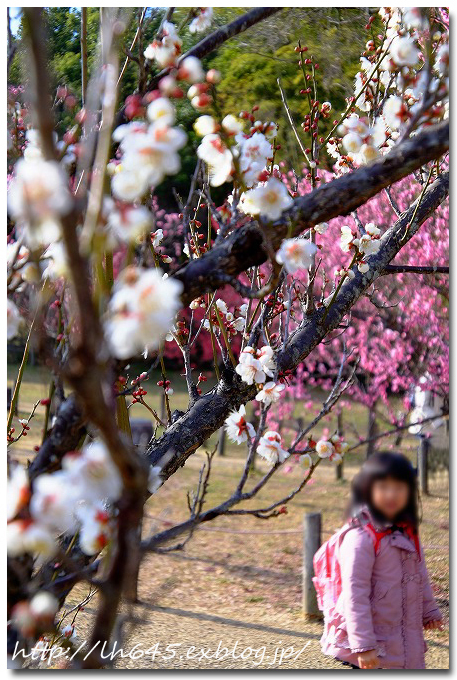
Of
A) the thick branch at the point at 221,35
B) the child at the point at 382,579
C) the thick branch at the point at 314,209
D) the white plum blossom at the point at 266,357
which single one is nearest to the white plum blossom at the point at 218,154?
the thick branch at the point at 314,209

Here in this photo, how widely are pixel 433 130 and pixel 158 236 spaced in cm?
86

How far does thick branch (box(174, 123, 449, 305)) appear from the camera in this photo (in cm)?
75

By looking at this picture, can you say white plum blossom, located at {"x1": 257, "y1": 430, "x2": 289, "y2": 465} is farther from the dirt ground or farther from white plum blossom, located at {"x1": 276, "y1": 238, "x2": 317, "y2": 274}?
the dirt ground

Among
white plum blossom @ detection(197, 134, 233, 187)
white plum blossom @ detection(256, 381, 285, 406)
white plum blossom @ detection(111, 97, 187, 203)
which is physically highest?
white plum blossom @ detection(197, 134, 233, 187)

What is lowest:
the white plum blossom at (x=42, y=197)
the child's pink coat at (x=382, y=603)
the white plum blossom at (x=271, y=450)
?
the child's pink coat at (x=382, y=603)

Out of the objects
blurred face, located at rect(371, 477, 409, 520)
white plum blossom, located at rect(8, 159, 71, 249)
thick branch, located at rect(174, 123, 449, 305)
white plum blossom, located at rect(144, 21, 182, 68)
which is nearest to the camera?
white plum blossom, located at rect(8, 159, 71, 249)

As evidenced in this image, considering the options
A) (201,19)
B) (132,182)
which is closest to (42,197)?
(132,182)

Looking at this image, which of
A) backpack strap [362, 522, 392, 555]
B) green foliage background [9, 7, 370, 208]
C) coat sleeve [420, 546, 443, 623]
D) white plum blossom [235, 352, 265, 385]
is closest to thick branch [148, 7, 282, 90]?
green foliage background [9, 7, 370, 208]

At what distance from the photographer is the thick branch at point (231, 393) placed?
1.24 meters

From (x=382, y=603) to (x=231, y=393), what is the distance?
55 cm

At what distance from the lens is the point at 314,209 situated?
77 centimetres

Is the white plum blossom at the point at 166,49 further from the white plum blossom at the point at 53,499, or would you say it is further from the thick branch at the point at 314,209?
the white plum blossom at the point at 53,499

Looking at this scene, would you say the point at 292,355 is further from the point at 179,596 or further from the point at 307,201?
the point at 179,596

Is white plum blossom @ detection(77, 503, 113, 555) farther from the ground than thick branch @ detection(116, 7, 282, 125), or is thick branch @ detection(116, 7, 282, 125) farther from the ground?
thick branch @ detection(116, 7, 282, 125)
